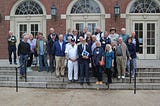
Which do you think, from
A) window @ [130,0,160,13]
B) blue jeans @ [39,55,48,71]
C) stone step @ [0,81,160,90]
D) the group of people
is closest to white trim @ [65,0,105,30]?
window @ [130,0,160,13]

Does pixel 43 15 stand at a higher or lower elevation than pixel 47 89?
higher

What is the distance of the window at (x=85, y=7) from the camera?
68.6ft

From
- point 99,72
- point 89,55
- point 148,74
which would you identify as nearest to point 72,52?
point 89,55

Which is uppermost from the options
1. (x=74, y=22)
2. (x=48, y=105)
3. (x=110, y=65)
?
(x=74, y=22)

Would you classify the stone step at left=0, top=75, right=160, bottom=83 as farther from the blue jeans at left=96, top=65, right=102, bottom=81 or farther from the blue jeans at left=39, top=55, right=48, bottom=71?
the blue jeans at left=39, top=55, right=48, bottom=71

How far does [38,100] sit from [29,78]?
3393 mm

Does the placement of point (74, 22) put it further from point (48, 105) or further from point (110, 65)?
point (48, 105)

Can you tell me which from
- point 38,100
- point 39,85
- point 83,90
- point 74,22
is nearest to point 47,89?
point 39,85

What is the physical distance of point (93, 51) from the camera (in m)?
12.6

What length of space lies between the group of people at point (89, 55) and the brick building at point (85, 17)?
7.09 metres

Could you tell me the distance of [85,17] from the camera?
20.8m

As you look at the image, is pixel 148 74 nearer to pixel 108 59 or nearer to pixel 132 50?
pixel 132 50

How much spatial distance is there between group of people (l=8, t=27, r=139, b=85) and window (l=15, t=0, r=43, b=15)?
785 centimetres

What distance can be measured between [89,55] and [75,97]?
2.32 meters
